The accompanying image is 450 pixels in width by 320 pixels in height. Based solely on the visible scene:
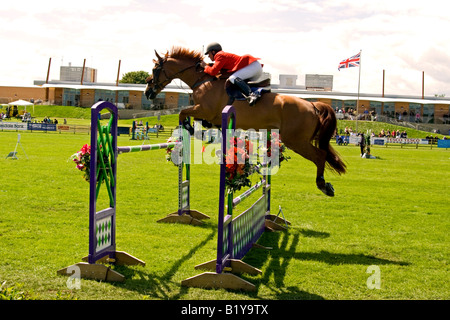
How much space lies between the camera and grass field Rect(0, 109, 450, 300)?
15.2ft

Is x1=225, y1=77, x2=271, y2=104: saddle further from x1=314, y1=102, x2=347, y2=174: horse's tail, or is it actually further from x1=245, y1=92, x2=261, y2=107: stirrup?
x1=314, y1=102, x2=347, y2=174: horse's tail

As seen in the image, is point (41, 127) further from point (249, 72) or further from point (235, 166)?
point (235, 166)

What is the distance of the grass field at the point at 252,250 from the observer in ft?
15.2

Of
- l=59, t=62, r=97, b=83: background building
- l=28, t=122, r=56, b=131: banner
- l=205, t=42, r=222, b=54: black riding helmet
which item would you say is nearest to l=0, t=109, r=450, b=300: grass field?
l=205, t=42, r=222, b=54: black riding helmet

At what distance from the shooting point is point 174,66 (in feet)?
26.1

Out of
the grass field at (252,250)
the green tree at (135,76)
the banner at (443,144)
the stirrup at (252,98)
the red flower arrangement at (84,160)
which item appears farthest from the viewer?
the green tree at (135,76)

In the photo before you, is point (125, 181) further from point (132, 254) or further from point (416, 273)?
point (416, 273)

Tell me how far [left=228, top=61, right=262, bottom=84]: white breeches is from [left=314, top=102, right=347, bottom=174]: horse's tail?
3.37 feet

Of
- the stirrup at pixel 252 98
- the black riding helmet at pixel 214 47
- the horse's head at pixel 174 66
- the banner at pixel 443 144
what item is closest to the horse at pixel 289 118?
the stirrup at pixel 252 98

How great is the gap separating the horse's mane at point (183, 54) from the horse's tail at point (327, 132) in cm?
225

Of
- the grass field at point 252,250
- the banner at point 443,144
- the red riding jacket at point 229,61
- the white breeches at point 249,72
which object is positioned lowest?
the grass field at point 252,250

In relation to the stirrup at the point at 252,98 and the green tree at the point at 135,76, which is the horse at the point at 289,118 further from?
the green tree at the point at 135,76

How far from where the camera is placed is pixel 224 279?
472 centimetres
